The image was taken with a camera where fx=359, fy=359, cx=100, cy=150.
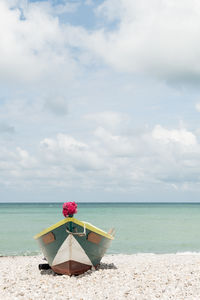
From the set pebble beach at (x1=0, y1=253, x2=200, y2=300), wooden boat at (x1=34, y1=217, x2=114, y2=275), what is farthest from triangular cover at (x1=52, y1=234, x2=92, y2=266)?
pebble beach at (x1=0, y1=253, x2=200, y2=300)

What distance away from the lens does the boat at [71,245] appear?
11.9 m

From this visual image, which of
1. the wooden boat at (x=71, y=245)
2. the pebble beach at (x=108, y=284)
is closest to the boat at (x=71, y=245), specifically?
the wooden boat at (x=71, y=245)

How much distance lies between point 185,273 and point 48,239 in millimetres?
4778

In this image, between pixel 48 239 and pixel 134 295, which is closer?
pixel 134 295

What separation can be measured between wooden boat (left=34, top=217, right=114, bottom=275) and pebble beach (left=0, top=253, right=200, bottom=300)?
12.6 inches

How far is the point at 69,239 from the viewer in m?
11.9

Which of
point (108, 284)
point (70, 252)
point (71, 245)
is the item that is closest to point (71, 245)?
point (71, 245)

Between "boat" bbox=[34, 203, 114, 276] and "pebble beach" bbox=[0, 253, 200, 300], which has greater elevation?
"boat" bbox=[34, 203, 114, 276]

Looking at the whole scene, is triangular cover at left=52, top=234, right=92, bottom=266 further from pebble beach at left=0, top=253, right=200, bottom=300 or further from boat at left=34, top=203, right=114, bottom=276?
pebble beach at left=0, top=253, right=200, bottom=300

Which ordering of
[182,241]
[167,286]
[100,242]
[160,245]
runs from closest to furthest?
[167,286] < [100,242] < [160,245] < [182,241]

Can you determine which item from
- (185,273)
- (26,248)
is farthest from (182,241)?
(185,273)

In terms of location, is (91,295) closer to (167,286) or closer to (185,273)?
(167,286)

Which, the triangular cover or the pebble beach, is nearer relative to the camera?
the pebble beach

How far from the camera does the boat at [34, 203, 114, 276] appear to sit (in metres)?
11.9
